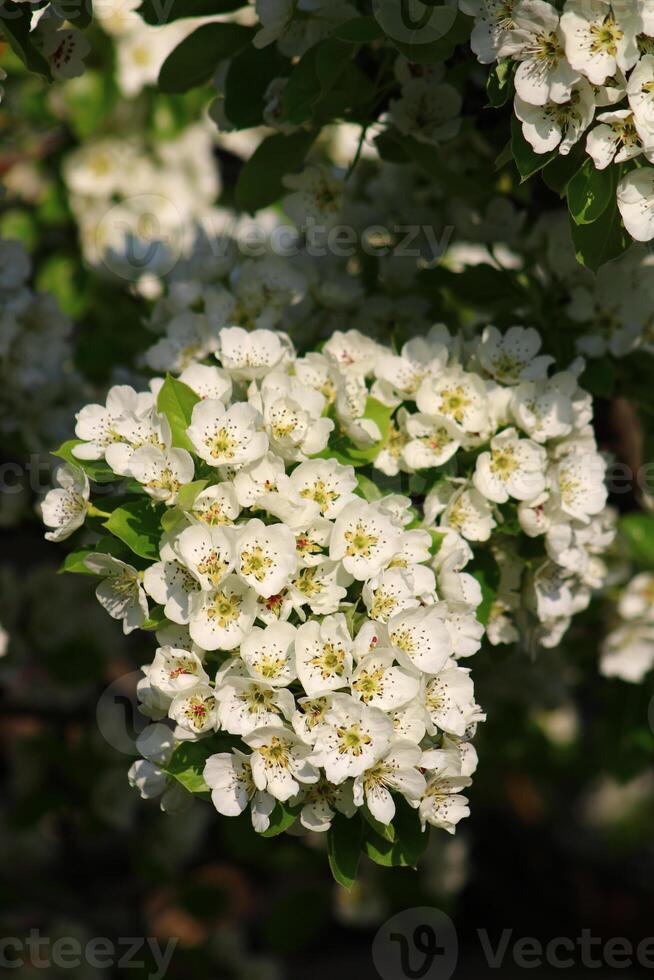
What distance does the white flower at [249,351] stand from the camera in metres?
1.85

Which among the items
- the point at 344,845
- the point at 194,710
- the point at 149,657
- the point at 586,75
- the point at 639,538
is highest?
the point at 586,75

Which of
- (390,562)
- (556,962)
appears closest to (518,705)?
(556,962)

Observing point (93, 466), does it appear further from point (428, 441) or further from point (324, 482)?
point (428, 441)

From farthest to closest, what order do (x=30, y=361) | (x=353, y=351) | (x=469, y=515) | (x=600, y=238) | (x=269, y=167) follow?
(x=30, y=361)
(x=269, y=167)
(x=353, y=351)
(x=469, y=515)
(x=600, y=238)

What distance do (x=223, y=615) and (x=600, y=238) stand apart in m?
0.80

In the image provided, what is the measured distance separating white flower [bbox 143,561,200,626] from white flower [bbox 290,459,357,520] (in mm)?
205

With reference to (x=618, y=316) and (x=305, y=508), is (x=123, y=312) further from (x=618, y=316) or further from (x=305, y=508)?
(x=305, y=508)

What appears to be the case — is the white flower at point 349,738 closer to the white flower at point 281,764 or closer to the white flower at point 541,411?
the white flower at point 281,764

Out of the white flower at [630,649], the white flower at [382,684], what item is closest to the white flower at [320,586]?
the white flower at [382,684]

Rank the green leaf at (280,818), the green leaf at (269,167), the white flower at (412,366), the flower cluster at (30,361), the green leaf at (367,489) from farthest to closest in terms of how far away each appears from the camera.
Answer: the flower cluster at (30,361)
the green leaf at (269,167)
the white flower at (412,366)
the green leaf at (367,489)
the green leaf at (280,818)

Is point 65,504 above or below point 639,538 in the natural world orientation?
above

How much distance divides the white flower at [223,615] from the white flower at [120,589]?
0.10m

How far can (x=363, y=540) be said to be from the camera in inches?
63.7

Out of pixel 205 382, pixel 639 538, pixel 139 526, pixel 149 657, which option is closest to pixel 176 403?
pixel 205 382
